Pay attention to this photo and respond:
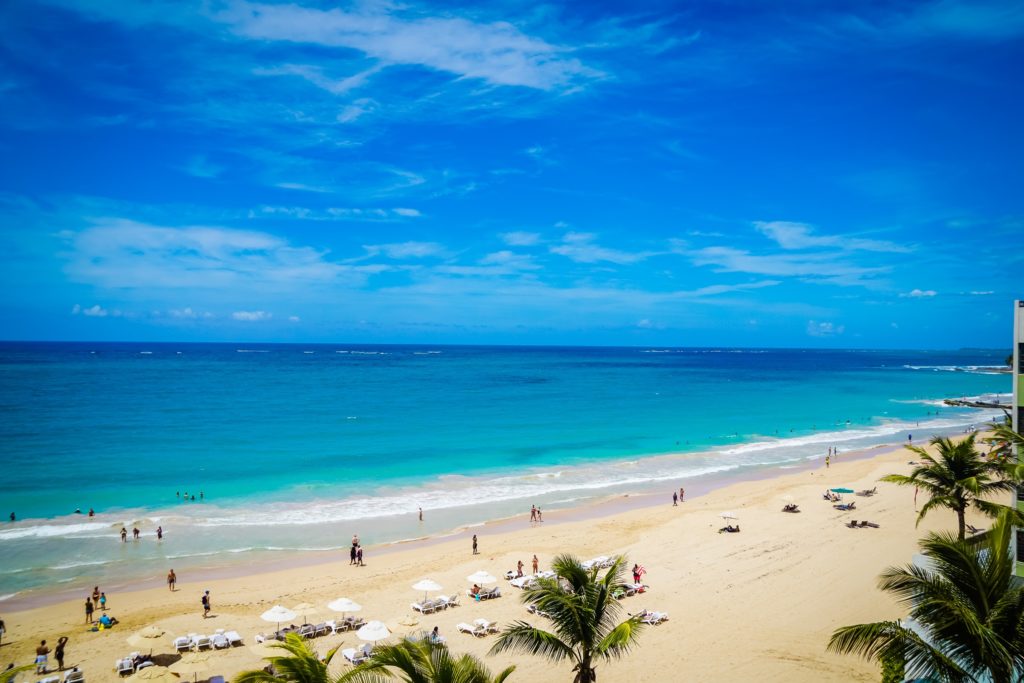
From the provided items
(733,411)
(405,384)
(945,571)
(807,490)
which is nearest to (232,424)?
(405,384)

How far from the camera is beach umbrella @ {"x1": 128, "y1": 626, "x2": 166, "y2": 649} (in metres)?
16.6

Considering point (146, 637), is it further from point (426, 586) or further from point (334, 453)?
point (334, 453)

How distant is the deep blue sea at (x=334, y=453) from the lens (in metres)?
28.2

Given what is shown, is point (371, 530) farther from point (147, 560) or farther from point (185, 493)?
point (185, 493)

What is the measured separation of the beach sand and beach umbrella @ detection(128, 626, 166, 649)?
0.31m

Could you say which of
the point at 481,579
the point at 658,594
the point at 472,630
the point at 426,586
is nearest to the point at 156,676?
the point at 472,630

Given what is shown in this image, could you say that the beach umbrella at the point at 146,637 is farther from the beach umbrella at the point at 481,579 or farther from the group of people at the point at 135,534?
the group of people at the point at 135,534

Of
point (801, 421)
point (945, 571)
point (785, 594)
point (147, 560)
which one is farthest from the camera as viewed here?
point (801, 421)

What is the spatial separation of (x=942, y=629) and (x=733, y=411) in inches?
2598

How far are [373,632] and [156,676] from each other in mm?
5084

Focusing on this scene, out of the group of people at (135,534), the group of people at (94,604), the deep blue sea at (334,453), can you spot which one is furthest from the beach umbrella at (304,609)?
the group of people at (135,534)

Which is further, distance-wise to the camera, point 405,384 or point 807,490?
point 405,384

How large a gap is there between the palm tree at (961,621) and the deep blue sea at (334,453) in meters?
23.0

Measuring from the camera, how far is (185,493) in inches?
1362
